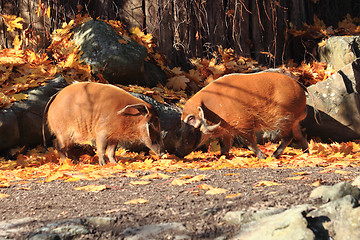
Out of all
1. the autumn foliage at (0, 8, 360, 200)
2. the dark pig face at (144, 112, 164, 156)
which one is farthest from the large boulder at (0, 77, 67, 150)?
the dark pig face at (144, 112, 164, 156)

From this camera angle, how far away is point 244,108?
5.15m

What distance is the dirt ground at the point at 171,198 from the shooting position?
250 centimetres

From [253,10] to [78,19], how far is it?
10.7ft

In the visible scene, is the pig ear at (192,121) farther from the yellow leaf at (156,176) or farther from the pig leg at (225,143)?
the yellow leaf at (156,176)

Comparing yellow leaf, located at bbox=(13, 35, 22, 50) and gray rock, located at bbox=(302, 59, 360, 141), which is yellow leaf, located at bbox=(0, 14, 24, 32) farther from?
gray rock, located at bbox=(302, 59, 360, 141)

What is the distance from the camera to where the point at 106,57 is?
6.71m

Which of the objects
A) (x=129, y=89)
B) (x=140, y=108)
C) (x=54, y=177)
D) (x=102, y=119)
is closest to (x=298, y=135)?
(x=140, y=108)

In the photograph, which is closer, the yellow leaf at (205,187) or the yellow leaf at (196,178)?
the yellow leaf at (205,187)

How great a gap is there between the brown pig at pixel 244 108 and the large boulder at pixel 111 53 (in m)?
1.88

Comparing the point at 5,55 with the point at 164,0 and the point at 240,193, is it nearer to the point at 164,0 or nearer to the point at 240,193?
the point at 164,0

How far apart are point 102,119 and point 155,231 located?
9.92 feet

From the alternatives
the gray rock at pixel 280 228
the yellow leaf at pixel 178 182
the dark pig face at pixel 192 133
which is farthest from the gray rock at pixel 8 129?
the gray rock at pixel 280 228

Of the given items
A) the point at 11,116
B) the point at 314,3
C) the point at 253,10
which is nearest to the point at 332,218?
the point at 11,116

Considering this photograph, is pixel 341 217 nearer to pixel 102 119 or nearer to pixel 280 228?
pixel 280 228
